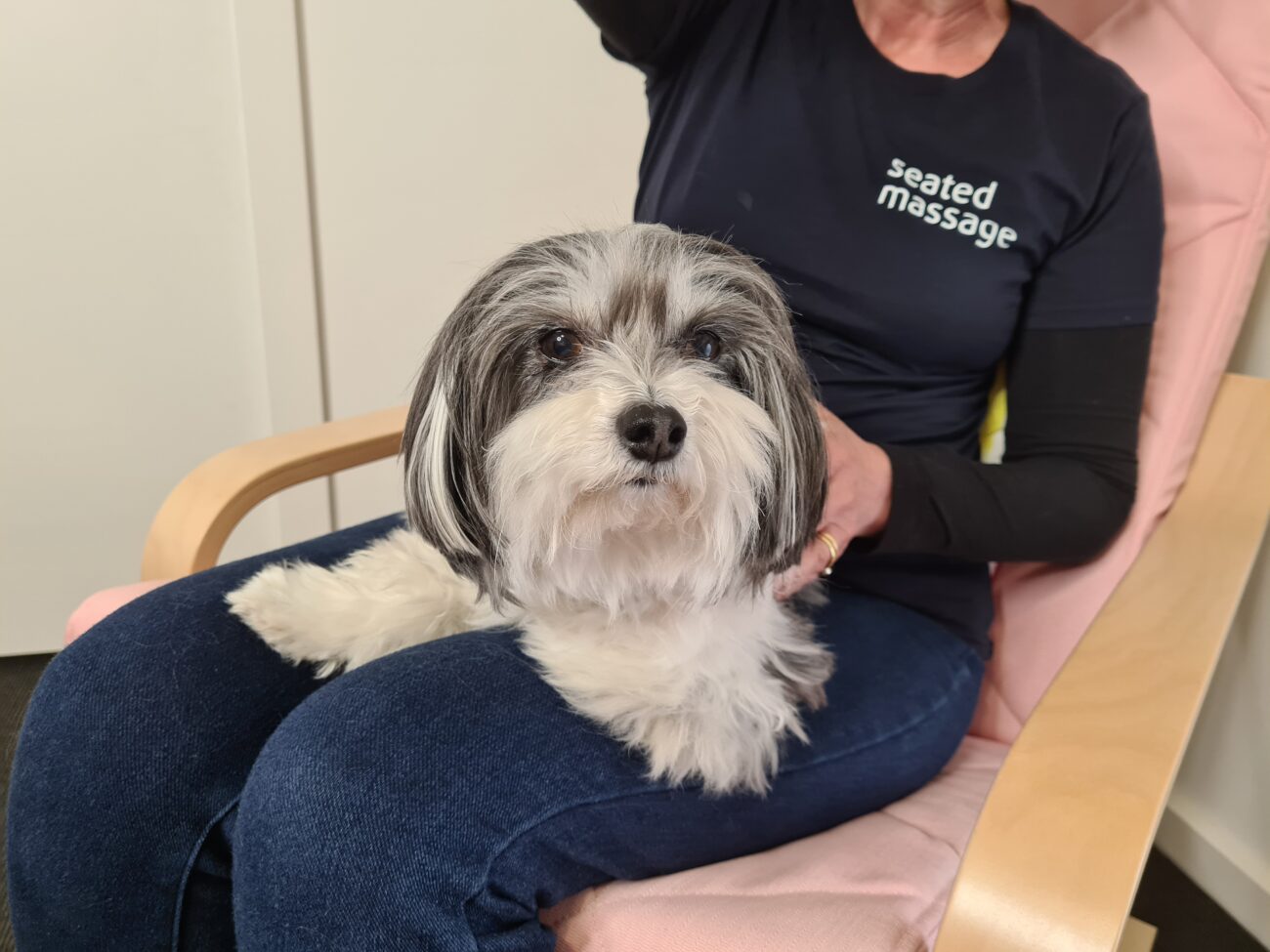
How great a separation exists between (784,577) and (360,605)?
472 mm

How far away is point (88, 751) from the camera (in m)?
0.90

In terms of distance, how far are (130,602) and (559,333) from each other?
58 cm

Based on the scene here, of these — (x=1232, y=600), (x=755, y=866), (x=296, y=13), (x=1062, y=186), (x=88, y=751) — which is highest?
(x=296, y=13)

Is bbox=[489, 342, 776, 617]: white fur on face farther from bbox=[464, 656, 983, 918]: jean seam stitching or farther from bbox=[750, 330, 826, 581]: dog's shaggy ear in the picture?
bbox=[464, 656, 983, 918]: jean seam stitching

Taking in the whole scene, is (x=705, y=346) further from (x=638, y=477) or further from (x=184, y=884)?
(x=184, y=884)

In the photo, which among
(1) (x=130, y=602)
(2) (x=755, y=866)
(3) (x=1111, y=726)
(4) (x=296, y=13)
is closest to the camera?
(3) (x=1111, y=726)

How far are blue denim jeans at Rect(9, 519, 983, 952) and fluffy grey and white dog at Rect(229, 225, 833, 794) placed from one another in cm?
5

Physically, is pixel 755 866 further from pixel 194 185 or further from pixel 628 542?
pixel 194 185

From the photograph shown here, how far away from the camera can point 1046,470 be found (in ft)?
3.67

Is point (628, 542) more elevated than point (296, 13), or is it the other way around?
point (296, 13)

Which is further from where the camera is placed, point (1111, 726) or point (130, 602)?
point (130, 602)

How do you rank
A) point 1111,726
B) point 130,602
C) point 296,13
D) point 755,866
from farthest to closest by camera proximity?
1. point 296,13
2. point 130,602
3. point 755,866
4. point 1111,726

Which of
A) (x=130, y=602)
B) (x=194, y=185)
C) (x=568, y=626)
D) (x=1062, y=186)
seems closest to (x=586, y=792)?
(x=568, y=626)

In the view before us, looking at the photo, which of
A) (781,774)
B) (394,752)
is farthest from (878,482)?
(394,752)
